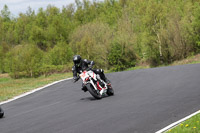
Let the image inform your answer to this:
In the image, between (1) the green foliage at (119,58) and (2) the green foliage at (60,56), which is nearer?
(1) the green foliage at (119,58)

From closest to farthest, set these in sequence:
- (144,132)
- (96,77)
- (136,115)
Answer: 1. (144,132)
2. (136,115)
3. (96,77)

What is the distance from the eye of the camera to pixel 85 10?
11738 cm

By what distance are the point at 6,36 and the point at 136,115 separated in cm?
11205

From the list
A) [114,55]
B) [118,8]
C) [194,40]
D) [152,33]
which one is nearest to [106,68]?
[114,55]

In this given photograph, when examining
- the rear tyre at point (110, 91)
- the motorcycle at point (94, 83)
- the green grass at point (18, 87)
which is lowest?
the green grass at point (18, 87)

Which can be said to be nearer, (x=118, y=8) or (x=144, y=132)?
(x=144, y=132)

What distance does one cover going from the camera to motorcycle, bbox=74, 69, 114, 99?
43.4ft

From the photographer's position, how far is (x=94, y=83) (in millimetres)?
13758

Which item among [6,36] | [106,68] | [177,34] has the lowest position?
[106,68]

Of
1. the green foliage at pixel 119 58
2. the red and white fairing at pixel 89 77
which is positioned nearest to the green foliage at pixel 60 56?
the green foliage at pixel 119 58

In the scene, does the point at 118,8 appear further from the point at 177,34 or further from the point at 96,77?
the point at 96,77

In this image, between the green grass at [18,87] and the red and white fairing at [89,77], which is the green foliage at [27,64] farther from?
the red and white fairing at [89,77]

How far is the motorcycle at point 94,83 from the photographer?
43.4 ft

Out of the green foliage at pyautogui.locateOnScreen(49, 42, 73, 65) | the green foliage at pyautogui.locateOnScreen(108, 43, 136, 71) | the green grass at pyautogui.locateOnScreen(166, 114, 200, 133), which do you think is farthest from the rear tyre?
the green foliage at pyautogui.locateOnScreen(49, 42, 73, 65)
